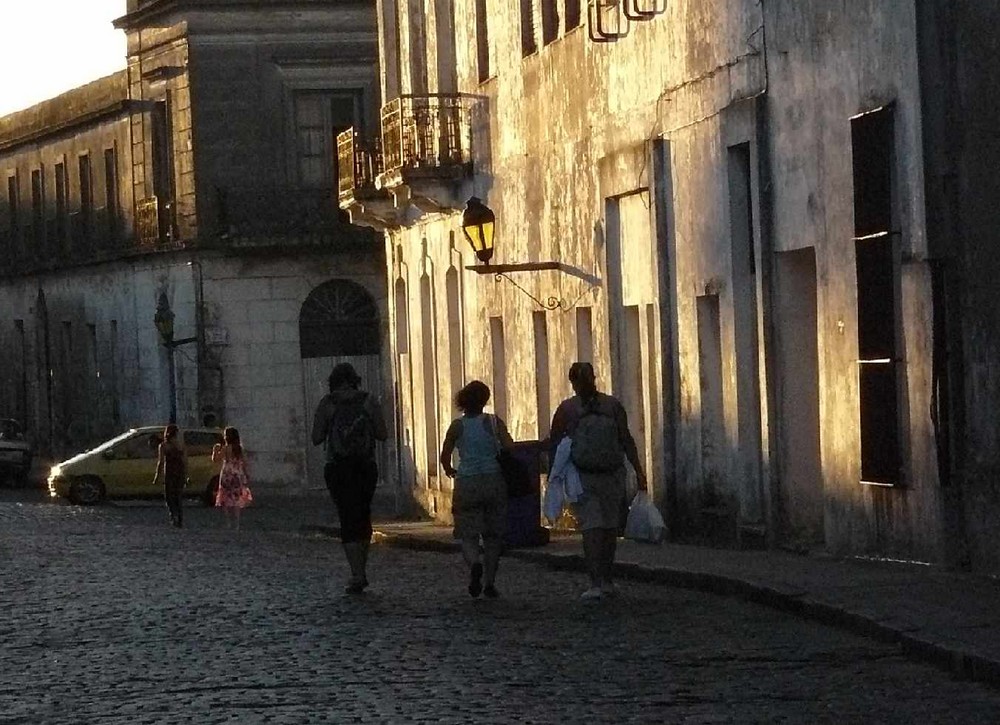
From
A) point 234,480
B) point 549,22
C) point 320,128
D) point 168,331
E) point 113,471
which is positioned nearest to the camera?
point 549,22

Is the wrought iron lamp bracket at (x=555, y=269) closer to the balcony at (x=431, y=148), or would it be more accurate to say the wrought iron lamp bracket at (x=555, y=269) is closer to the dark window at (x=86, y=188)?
the balcony at (x=431, y=148)

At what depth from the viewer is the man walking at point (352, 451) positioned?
1992 centimetres

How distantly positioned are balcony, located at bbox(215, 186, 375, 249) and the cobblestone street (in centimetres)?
2729

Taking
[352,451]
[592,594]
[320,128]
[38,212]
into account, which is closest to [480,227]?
[352,451]

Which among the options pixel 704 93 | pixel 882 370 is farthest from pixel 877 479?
pixel 704 93

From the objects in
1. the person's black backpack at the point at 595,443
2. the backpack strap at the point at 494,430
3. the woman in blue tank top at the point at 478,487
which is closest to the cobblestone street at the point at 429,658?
the woman in blue tank top at the point at 478,487

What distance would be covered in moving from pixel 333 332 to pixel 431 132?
55.6 ft

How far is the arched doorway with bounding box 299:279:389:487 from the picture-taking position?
50406mm

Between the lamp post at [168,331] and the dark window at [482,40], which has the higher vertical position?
the dark window at [482,40]

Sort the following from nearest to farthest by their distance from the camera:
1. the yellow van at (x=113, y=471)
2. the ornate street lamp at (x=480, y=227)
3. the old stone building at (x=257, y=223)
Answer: the ornate street lamp at (x=480, y=227), the yellow van at (x=113, y=471), the old stone building at (x=257, y=223)

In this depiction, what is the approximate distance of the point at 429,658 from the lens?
14484 mm

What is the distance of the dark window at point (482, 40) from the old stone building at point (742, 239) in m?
0.04

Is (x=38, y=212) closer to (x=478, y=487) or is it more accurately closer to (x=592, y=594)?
(x=478, y=487)

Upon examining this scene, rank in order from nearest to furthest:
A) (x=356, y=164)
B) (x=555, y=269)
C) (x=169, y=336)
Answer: (x=555, y=269) → (x=356, y=164) → (x=169, y=336)
